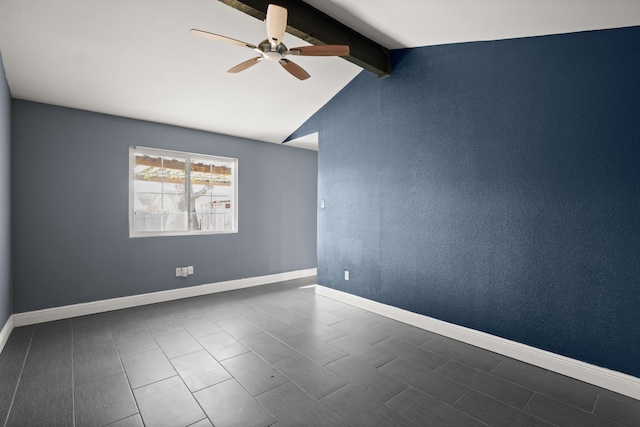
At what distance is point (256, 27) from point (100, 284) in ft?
11.5

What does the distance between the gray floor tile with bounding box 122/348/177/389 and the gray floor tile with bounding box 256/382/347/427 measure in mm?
856

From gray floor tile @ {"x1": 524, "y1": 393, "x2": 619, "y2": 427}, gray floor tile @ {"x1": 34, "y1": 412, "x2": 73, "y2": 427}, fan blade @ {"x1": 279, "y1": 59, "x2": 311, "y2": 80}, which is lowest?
gray floor tile @ {"x1": 524, "y1": 393, "x2": 619, "y2": 427}

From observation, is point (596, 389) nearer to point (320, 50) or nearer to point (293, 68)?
point (320, 50)

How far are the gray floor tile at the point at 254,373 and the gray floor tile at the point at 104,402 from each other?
68 centimetres

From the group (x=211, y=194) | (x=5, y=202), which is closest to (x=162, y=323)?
(x=5, y=202)

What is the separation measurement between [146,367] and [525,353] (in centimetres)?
315

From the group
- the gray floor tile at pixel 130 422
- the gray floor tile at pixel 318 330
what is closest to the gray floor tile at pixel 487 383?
the gray floor tile at pixel 318 330

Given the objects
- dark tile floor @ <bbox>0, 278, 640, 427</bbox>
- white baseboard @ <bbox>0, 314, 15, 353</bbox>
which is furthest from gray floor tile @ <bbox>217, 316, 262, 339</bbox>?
white baseboard @ <bbox>0, 314, 15, 353</bbox>

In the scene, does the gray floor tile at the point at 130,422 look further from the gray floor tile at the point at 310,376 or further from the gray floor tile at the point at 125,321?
the gray floor tile at the point at 125,321

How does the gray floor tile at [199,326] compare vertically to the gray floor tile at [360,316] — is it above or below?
above

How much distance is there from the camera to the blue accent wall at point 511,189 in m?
2.22

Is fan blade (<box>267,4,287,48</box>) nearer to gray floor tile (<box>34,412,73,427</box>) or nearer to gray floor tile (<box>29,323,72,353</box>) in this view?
gray floor tile (<box>34,412,73,427</box>)

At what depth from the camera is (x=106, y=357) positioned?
2600 mm

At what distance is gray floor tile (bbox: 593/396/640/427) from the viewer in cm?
187
